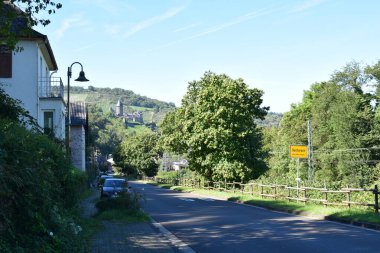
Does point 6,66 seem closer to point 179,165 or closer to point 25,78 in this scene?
point 25,78

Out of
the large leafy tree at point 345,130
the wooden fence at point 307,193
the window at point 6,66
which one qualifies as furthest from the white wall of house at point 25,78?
the large leafy tree at point 345,130

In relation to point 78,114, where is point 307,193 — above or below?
below

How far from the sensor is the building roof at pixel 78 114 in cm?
5512

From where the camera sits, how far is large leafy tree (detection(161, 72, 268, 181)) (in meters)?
48.8

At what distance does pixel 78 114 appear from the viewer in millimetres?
57000

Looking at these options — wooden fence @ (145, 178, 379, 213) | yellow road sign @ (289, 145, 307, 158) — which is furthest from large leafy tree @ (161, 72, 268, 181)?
yellow road sign @ (289, 145, 307, 158)

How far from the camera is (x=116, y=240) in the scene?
1216 centimetres

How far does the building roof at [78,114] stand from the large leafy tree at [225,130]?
11.9 meters

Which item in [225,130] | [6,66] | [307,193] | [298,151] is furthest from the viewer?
[225,130]

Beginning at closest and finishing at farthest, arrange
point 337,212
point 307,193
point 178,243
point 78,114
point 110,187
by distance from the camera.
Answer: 1. point 178,243
2. point 337,212
3. point 307,193
4. point 110,187
5. point 78,114

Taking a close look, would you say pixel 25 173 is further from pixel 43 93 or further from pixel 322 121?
pixel 322 121

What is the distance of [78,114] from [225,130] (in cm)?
1872

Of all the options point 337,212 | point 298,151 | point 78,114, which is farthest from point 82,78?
point 78,114

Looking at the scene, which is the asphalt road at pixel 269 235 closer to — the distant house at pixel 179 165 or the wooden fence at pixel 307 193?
the wooden fence at pixel 307 193
